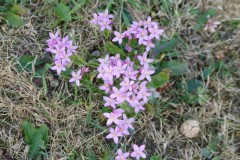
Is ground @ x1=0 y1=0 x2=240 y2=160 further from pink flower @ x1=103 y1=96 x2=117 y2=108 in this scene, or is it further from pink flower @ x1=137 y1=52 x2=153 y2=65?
pink flower @ x1=137 y1=52 x2=153 y2=65

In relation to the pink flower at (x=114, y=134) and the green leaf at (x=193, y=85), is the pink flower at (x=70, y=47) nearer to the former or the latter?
the pink flower at (x=114, y=134)

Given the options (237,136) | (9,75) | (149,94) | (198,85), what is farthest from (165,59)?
(9,75)

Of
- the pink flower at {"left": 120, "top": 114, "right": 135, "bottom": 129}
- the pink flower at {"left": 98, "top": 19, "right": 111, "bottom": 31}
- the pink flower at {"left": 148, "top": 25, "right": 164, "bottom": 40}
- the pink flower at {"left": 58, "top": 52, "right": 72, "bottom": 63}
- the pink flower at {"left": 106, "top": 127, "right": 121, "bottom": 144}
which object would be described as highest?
the pink flower at {"left": 98, "top": 19, "right": 111, "bottom": 31}

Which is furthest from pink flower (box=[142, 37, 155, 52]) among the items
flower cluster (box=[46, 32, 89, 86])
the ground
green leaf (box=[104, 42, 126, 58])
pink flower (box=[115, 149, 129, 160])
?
pink flower (box=[115, 149, 129, 160])

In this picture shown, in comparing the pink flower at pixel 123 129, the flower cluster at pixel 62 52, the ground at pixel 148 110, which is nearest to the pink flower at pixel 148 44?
the ground at pixel 148 110

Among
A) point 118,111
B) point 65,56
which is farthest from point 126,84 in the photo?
point 65,56

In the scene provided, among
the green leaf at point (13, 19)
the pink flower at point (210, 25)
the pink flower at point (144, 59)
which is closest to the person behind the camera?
the pink flower at point (144, 59)
